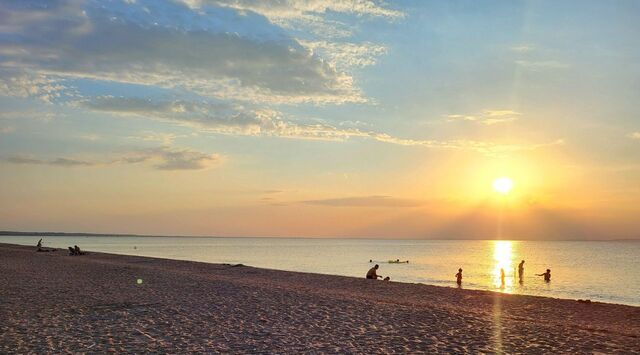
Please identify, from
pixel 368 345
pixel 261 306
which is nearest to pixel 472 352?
pixel 368 345

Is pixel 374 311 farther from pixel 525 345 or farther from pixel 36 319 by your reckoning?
pixel 36 319

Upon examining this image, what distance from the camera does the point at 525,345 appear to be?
12.8 metres

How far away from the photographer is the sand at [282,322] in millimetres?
12078

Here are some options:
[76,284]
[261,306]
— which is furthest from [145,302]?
[76,284]

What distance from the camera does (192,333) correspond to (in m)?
13.4

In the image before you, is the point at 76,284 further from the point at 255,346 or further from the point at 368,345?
the point at 368,345

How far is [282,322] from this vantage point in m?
15.5

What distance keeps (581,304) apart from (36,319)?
2331 cm

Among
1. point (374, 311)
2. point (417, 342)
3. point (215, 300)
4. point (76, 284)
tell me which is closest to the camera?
point (417, 342)

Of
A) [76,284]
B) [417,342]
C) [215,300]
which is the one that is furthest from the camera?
[76,284]

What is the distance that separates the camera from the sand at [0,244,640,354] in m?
12.1

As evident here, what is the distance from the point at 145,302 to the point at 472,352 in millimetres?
13047

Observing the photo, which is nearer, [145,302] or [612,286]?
[145,302]

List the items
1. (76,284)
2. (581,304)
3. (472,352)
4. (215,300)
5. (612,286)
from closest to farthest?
(472,352) → (215,300) → (581,304) → (76,284) → (612,286)
